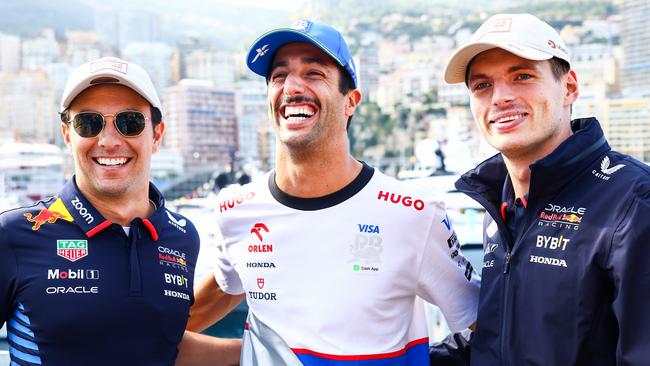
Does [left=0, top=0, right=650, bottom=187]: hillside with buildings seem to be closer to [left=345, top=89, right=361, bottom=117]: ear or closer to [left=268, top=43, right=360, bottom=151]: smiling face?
[left=345, top=89, right=361, bottom=117]: ear

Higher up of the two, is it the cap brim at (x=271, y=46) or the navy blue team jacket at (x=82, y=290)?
the cap brim at (x=271, y=46)

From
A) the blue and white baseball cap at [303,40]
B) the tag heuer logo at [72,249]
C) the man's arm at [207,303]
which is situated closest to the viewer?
the tag heuer logo at [72,249]

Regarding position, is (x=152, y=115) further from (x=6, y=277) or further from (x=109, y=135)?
(x=6, y=277)

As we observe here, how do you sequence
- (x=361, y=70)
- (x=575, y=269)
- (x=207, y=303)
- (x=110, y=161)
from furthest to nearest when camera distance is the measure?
(x=361, y=70)
(x=207, y=303)
(x=110, y=161)
(x=575, y=269)

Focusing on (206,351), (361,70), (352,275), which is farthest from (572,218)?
(361,70)

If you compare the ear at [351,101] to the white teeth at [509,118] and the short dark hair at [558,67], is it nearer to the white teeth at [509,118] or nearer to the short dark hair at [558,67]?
the white teeth at [509,118]

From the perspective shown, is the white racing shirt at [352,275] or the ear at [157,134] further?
the ear at [157,134]

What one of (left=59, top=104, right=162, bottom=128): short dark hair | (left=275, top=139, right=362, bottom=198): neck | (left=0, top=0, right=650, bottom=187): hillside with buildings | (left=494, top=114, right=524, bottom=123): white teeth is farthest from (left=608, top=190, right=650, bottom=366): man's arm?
(left=0, top=0, right=650, bottom=187): hillside with buildings

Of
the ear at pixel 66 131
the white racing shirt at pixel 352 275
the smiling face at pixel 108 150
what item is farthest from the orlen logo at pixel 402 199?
the ear at pixel 66 131

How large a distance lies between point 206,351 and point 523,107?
129cm

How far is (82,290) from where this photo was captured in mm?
2025

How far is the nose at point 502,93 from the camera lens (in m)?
1.95

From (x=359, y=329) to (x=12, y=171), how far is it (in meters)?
68.5

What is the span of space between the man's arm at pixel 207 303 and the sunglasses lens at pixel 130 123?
63 centimetres
